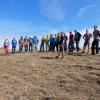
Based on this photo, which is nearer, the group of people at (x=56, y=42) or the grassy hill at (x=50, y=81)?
the grassy hill at (x=50, y=81)

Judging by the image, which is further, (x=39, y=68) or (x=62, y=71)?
(x=39, y=68)

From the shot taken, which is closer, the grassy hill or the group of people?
the grassy hill

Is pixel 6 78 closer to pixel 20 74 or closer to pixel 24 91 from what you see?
pixel 20 74

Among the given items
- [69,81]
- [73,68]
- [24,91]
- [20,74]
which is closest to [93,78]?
[69,81]

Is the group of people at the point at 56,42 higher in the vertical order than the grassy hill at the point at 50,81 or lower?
higher

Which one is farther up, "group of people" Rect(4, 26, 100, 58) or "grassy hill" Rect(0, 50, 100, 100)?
"group of people" Rect(4, 26, 100, 58)

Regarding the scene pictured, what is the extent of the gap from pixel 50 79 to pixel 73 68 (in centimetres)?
235

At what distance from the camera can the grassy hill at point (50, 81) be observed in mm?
9023

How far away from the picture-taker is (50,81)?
10727 mm

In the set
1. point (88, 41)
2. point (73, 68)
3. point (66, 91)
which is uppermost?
point (88, 41)

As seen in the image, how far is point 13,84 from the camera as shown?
1055cm

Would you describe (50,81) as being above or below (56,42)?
below

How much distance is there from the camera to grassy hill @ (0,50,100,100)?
9.02 metres

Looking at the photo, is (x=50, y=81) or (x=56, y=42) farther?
(x=56, y=42)
